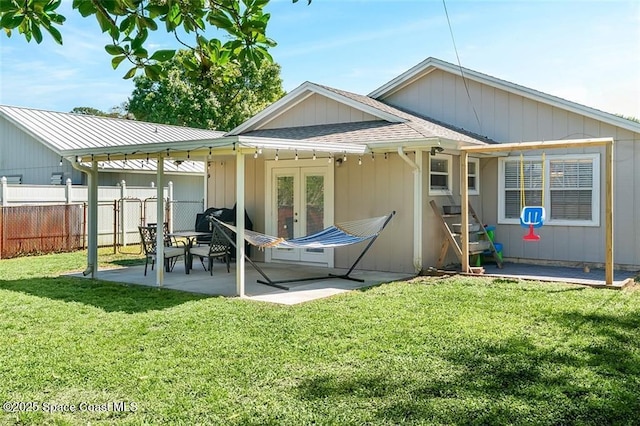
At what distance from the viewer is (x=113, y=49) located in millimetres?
2508

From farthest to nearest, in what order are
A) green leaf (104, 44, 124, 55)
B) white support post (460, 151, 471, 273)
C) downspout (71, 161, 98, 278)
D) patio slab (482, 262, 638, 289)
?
downspout (71, 161, 98, 278) < white support post (460, 151, 471, 273) < patio slab (482, 262, 638, 289) < green leaf (104, 44, 124, 55)

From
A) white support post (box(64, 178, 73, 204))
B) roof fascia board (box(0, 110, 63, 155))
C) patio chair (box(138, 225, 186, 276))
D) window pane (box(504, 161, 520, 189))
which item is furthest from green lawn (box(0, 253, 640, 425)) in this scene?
roof fascia board (box(0, 110, 63, 155))

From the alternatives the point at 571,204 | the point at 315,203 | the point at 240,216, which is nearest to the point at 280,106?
the point at 315,203

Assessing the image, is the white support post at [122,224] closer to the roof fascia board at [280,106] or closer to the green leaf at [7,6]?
the roof fascia board at [280,106]

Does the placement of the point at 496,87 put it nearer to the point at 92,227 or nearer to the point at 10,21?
the point at 92,227

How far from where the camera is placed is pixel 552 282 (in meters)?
8.37

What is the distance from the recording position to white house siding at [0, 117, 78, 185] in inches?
632

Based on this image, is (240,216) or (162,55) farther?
(240,216)

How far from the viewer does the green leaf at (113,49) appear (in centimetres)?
250

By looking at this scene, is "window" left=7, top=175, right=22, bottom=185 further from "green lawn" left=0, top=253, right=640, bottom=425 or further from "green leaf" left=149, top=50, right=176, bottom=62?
"green leaf" left=149, top=50, right=176, bottom=62

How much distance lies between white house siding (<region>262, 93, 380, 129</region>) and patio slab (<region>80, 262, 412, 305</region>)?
3046 mm

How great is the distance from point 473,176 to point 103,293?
7252mm

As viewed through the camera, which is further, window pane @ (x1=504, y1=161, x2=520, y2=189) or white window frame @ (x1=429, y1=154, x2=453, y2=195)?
window pane @ (x1=504, y1=161, x2=520, y2=189)

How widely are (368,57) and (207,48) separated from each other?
845 centimetres
